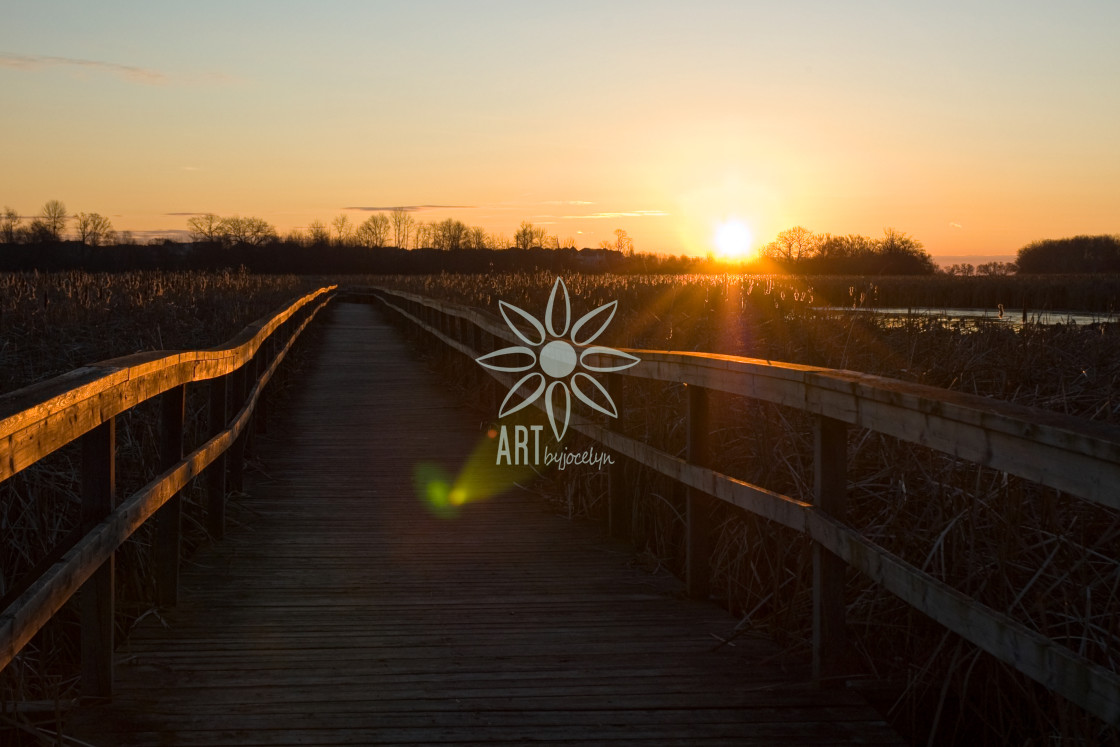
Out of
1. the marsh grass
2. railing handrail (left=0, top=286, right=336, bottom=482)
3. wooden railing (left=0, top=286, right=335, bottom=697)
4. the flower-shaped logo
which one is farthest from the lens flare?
railing handrail (left=0, top=286, right=336, bottom=482)

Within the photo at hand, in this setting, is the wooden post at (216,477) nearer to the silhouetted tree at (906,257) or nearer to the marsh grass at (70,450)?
the marsh grass at (70,450)

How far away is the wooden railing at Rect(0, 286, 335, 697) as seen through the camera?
2.32m

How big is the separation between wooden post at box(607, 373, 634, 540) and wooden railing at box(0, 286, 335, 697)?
2037 mm

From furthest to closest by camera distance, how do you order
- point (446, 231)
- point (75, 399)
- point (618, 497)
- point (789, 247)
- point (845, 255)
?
1. point (446, 231)
2. point (845, 255)
3. point (789, 247)
4. point (618, 497)
5. point (75, 399)

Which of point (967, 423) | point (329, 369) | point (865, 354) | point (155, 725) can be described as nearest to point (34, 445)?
point (155, 725)

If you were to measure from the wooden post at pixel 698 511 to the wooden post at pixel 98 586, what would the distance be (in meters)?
2.23

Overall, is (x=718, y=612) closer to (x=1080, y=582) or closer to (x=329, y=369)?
(x=1080, y=582)

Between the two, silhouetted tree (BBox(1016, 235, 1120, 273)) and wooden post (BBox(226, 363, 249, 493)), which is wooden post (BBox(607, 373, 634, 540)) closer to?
wooden post (BBox(226, 363, 249, 493))

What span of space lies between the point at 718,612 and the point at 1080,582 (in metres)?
1.35

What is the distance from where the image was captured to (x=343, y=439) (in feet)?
28.6

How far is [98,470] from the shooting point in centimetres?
307

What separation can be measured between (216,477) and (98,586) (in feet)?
6.97

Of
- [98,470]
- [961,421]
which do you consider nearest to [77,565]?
[98,470]

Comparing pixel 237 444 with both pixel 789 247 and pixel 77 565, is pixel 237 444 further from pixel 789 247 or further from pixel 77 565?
pixel 789 247
